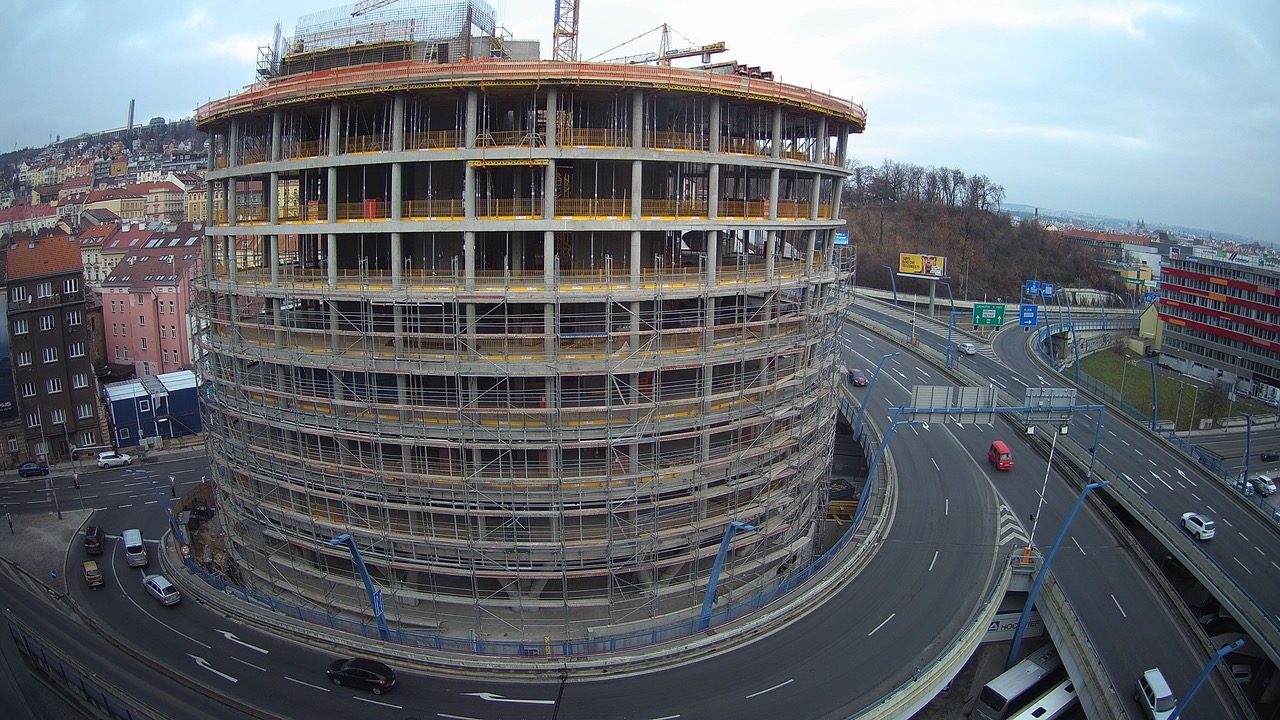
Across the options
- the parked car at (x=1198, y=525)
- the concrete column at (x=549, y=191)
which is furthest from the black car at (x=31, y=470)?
the parked car at (x=1198, y=525)

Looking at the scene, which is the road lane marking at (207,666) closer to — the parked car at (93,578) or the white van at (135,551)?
the parked car at (93,578)

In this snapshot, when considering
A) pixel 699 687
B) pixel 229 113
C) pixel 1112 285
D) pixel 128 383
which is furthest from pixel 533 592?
pixel 1112 285

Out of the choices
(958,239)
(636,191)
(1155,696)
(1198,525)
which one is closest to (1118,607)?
(1155,696)

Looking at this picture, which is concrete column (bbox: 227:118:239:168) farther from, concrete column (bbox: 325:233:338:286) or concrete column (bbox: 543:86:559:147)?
concrete column (bbox: 543:86:559:147)

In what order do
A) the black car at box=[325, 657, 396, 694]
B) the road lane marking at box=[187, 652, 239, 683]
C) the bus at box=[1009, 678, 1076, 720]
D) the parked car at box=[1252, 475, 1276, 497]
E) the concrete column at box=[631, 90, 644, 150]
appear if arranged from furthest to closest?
the parked car at box=[1252, 475, 1276, 497]
the bus at box=[1009, 678, 1076, 720]
the concrete column at box=[631, 90, 644, 150]
the road lane marking at box=[187, 652, 239, 683]
the black car at box=[325, 657, 396, 694]

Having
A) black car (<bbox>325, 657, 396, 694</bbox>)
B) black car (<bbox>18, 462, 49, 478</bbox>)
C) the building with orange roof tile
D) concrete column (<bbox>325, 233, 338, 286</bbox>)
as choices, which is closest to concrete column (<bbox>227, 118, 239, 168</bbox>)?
concrete column (<bbox>325, 233, 338, 286</bbox>)
